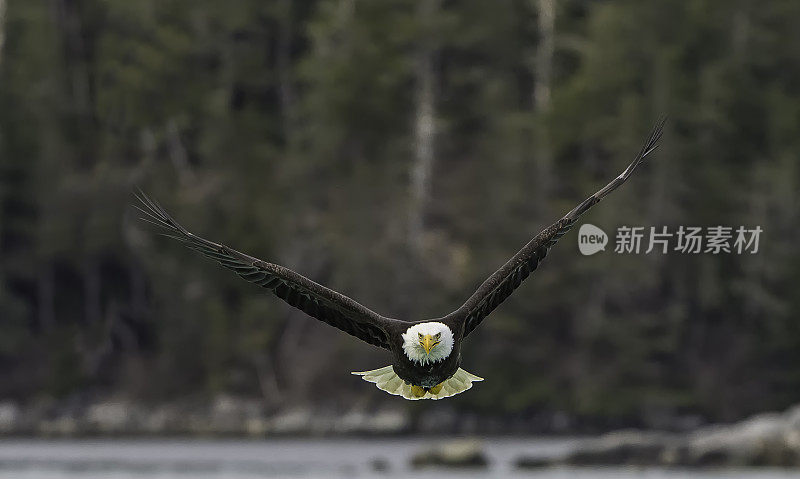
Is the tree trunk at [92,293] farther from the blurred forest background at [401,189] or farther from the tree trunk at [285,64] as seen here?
the tree trunk at [285,64]

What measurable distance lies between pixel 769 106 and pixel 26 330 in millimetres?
16330

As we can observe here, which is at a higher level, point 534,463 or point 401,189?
point 401,189

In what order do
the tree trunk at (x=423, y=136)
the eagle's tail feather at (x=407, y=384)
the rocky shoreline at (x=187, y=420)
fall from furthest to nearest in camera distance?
the tree trunk at (x=423, y=136) < the rocky shoreline at (x=187, y=420) < the eagle's tail feather at (x=407, y=384)

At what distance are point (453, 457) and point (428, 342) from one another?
15462 mm

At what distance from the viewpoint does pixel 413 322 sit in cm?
1210

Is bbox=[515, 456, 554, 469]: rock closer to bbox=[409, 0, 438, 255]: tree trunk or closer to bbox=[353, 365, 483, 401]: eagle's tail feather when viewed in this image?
bbox=[409, 0, 438, 255]: tree trunk

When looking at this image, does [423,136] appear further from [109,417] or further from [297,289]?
[297,289]

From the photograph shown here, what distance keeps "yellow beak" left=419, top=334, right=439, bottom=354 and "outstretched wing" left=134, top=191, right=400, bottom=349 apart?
1.72 ft

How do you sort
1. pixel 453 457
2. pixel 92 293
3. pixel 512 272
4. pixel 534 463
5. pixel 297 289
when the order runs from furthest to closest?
pixel 92 293 < pixel 534 463 < pixel 453 457 < pixel 297 289 < pixel 512 272

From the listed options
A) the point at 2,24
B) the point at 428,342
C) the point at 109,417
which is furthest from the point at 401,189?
the point at 428,342

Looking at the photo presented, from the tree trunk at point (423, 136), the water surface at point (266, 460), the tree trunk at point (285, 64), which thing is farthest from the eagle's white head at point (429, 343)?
the tree trunk at point (285, 64)

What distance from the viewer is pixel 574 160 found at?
125ft

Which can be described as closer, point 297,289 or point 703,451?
point 297,289

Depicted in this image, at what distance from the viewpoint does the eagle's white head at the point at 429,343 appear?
39.5 feet
